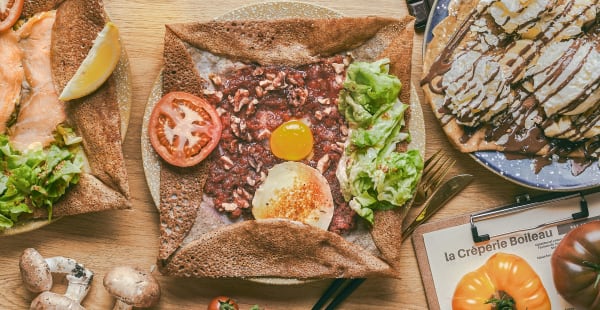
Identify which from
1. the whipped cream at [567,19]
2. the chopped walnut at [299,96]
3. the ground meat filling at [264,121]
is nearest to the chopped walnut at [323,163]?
the ground meat filling at [264,121]

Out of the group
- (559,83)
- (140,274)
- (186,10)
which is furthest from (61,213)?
(559,83)

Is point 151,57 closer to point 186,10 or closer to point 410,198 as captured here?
point 186,10

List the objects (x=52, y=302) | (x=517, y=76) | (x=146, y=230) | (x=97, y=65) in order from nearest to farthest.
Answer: (x=97, y=65), (x=52, y=302), (x=517, y=76), (x=146, y=230)

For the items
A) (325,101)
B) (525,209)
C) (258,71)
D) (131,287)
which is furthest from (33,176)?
(525,209)

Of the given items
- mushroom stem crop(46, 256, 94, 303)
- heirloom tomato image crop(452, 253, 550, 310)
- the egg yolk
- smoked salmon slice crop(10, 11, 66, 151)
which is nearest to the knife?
heirloom tomato image crop(452, 253, 550, 310)

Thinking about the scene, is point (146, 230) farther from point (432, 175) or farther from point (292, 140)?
point (432, 175)

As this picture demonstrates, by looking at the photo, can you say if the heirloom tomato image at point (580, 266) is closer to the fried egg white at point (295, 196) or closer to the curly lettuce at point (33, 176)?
the fried egg white at point (295, 196)
